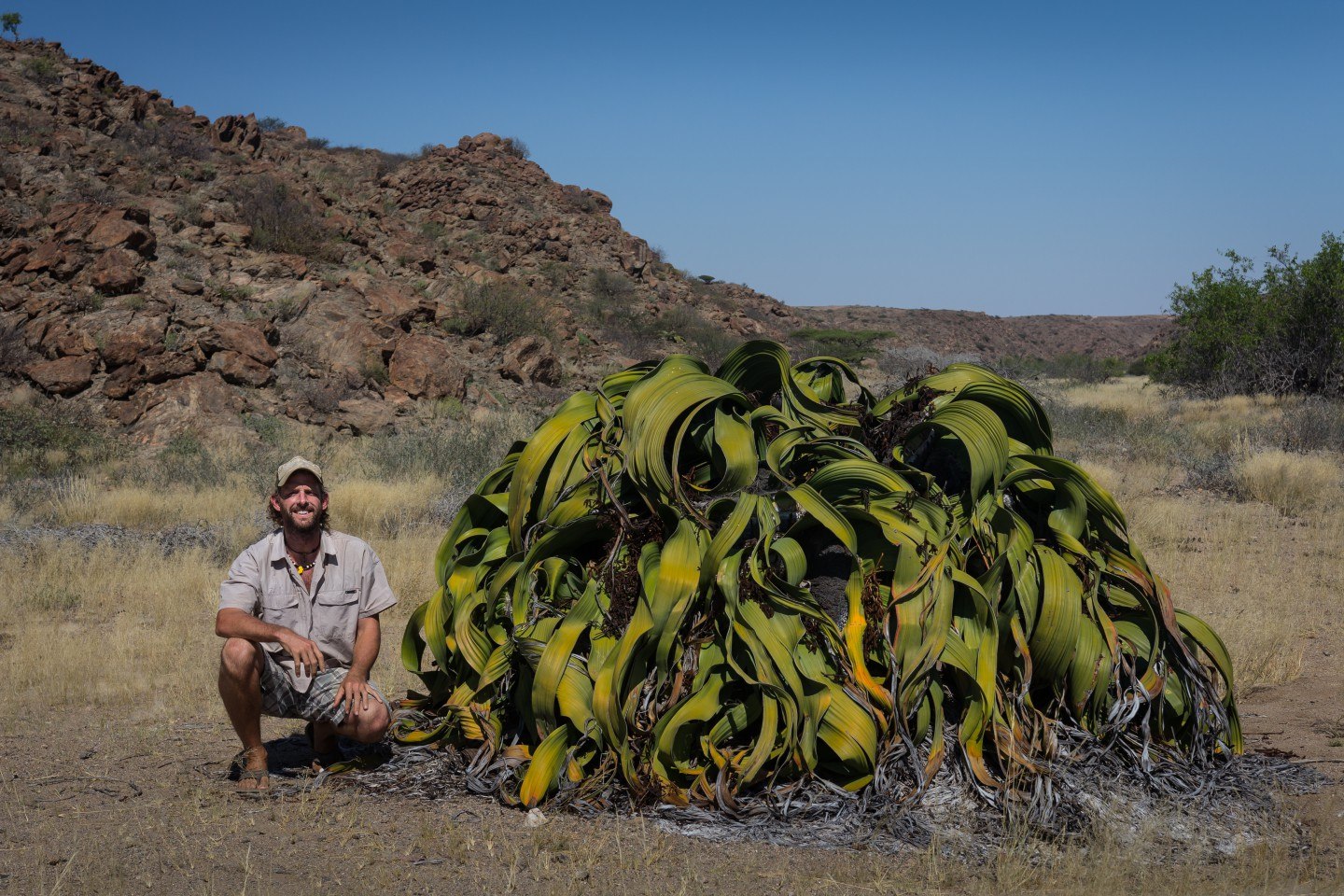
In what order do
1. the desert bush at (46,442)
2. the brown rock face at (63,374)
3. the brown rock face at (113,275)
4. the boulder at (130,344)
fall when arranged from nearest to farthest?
Result: the desert bush at (46,442), the brown rock face at (63,374), the boulder at (130,344), the brown rock face at (113,275)

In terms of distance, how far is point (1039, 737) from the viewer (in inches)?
151

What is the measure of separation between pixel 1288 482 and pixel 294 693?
1030cm

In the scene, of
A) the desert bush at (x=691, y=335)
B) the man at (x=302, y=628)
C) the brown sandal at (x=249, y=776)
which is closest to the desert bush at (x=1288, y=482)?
the man at (x=302, y=628)

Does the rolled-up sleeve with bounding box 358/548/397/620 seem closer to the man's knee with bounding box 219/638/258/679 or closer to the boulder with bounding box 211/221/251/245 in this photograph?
the man's knee with bounding box 219/638/258/679

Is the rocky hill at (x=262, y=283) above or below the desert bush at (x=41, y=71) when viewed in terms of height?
below

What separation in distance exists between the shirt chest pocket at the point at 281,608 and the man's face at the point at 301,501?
0.81 feet

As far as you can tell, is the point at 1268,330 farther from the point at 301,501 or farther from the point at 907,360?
the point at 301,501

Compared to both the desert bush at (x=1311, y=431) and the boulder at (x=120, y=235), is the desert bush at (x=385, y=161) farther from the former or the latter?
the desert bush at (x=1311, y=431)

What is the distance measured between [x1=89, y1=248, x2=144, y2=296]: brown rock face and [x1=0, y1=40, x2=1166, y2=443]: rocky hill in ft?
0.11

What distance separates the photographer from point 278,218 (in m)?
23.4

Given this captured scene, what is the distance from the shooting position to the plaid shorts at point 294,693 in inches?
165

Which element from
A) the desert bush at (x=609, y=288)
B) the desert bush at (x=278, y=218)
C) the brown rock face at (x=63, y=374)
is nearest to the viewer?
the brown rock face at (x=63, y=374)

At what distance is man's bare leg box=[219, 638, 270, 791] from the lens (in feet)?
13.3

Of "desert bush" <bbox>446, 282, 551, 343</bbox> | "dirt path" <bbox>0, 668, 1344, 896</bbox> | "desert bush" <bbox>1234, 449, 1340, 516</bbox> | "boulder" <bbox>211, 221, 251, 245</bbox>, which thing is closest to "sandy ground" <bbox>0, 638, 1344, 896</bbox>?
"dirt path" <bbox>0, 668, 1344, 896</bbox>
